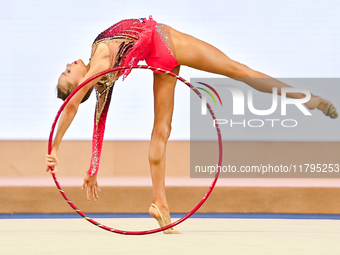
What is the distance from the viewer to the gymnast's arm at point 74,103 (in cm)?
245

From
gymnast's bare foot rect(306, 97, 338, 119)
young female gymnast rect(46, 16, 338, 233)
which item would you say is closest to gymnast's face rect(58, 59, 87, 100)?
young female gymnast rect(46, 16, 338, 233)

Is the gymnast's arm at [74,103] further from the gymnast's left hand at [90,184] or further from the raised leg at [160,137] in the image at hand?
the gymnast's left hand at [90,184]

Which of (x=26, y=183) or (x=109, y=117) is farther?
(x=109, y=117)

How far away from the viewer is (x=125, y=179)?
4711 mm

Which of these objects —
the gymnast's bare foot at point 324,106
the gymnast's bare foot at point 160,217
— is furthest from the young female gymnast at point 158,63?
the gymnast's bare foot at point 324,106
